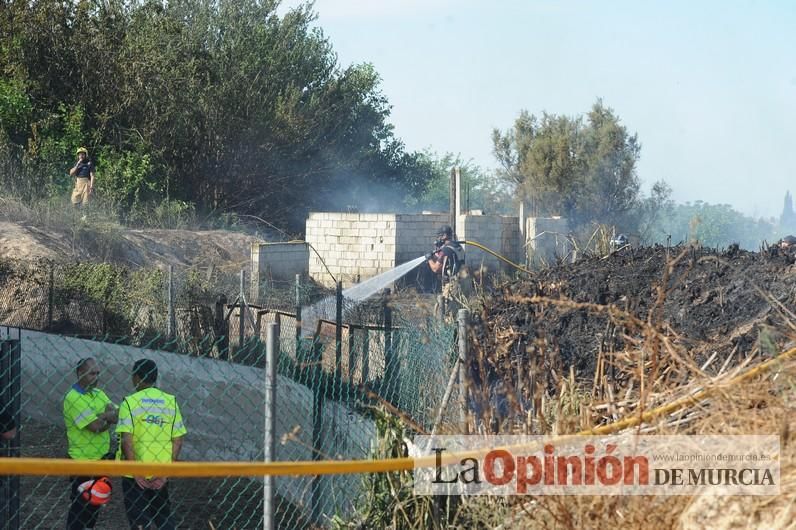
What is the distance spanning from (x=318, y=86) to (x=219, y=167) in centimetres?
530

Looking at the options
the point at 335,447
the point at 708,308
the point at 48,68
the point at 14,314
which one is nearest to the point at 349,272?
the point at 48,68

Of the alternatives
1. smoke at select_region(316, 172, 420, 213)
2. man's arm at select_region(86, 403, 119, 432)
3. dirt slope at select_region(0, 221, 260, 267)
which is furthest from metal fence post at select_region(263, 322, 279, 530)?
smoke at select_region(316, 172, 420, 213)

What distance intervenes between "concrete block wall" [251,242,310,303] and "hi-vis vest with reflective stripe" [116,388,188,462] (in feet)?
34.9

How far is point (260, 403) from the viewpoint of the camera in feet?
21.3

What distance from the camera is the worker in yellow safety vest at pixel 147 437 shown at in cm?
527

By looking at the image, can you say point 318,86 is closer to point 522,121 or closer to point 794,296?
point 522,121

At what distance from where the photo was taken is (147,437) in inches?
210

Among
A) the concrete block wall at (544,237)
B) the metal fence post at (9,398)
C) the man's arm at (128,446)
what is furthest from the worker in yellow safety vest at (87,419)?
the concrete block wall at (544,237)

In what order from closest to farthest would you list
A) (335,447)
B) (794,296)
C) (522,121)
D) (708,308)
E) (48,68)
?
(335,447), (794,296), (708,308), (48,68), (522,121)

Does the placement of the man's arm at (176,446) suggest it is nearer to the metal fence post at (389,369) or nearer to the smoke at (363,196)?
the metal fence post at (389,369)

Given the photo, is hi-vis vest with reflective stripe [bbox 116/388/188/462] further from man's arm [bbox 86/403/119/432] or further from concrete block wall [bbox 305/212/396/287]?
concrete block wall [bbox 305/212/396/287]

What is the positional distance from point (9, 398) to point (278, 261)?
48.0 feet

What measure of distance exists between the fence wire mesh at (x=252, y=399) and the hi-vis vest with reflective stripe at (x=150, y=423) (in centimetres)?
40

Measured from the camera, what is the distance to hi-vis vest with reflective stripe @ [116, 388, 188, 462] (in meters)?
5.30
